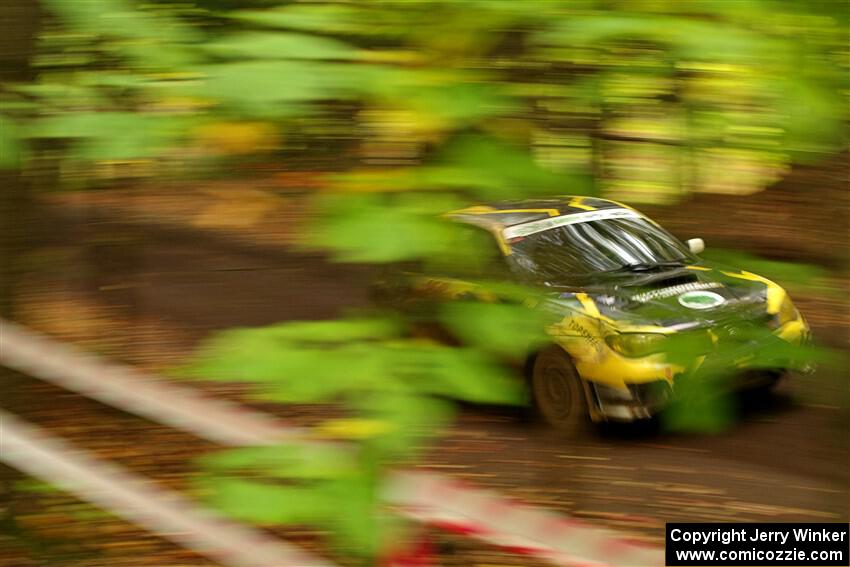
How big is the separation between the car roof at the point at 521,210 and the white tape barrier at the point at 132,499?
1.33m

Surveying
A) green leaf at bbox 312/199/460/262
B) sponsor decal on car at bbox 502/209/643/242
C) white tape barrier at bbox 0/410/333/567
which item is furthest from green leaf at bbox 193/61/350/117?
white tape barrier at bbox 0/410/333/567

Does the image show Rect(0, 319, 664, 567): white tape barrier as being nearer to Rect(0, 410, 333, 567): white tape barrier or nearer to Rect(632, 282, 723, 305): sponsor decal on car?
Rect(0, 410, 333, 567): white tape barrier

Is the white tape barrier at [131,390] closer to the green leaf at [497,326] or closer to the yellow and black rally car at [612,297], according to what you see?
the yellow and black rally car at [612,297]

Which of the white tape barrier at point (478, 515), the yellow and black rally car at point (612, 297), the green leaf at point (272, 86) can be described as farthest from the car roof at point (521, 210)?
the white tape barrier at point (478, 515)

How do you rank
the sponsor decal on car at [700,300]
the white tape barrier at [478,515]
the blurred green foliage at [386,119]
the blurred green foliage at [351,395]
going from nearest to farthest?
the blurred green foliage at [386,119] → the blurred green foliage at [351,395] → the sponsor decal on car at [700,300] → the white tape barrier at [478,515]

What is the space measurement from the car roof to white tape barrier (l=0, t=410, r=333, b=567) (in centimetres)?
133

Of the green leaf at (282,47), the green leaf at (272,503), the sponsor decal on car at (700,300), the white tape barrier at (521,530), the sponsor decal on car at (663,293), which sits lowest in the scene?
the white tape barrier at (521,530)

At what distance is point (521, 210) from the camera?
1.64m

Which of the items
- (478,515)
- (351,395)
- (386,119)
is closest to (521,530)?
(478,515)

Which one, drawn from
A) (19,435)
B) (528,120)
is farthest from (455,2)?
(19,435)

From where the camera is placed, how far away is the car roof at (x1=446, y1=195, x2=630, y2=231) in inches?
55.6

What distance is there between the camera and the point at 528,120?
4.98 feet

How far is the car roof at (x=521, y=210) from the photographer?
141cm

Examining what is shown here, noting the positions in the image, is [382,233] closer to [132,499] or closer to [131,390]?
[132,499]
